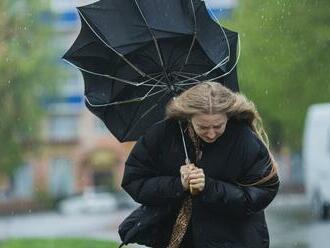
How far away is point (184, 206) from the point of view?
4.15 meters

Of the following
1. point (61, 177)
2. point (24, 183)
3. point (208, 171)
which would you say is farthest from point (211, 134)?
point (61, 177)

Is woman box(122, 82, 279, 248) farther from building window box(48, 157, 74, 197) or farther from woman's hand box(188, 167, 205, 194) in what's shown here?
building window box(48, 157, 74, 197)

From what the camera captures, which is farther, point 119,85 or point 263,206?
point 119,85

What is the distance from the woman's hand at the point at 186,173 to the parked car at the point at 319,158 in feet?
44.7

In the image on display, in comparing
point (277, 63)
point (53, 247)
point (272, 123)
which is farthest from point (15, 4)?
point (53, 247)

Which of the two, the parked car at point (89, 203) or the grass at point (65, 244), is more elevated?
the grass at point (65, 244)

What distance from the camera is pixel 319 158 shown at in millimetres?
18047

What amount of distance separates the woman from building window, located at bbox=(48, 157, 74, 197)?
41.1 meters

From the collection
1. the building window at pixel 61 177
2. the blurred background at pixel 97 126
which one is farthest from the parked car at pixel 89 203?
the building window at pixel 61 177

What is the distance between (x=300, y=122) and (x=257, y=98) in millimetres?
6428

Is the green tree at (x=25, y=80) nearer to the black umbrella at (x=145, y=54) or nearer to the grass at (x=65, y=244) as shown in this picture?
the grass at (x=65, y=244)

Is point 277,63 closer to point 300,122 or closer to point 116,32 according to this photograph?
point 300,122

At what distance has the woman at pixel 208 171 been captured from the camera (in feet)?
13.2

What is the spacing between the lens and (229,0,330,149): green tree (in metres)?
16.6
